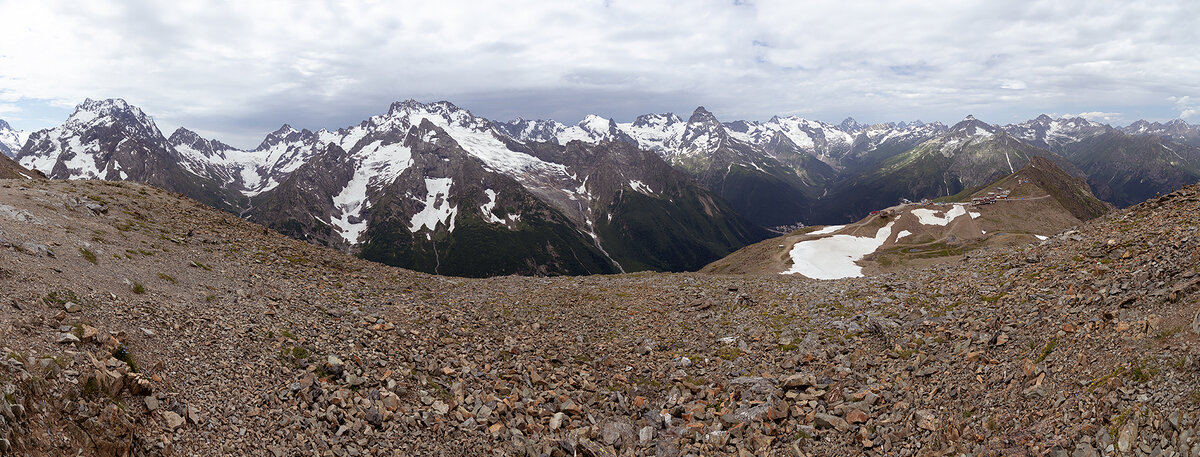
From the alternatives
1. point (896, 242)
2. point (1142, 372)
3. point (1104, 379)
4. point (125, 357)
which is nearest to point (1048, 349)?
point (1104, 379)

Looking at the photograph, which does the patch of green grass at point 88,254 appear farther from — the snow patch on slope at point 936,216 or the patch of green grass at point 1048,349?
the snow patch on slope at point 936,216

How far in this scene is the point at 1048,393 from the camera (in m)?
15.8

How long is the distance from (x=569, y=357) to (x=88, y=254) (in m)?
24.6

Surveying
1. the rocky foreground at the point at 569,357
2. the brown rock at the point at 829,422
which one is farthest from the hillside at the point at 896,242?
the brown rock at the point at 829,422

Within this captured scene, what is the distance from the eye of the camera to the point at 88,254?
24.8 metres

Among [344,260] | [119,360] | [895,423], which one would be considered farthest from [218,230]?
[895,423]

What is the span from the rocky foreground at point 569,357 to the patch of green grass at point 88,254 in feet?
0.42

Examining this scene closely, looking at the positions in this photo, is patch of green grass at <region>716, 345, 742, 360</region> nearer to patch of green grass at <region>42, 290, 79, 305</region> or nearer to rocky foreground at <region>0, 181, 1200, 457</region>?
rocky foreground at <region>0, 181, 1200, 457</region>

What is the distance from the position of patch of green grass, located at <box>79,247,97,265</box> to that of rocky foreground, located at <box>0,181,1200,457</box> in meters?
0.13

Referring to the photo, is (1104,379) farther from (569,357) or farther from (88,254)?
(88,254)

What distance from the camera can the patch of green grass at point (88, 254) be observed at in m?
24.2

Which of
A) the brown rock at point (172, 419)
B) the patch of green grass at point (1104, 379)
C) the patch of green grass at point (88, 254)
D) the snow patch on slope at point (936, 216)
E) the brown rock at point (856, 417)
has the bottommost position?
the snow patch on slope at point (936, 216)

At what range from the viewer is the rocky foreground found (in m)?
14.6

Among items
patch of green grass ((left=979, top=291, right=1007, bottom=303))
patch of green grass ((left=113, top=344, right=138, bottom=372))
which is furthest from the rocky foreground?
patch of green grass ((left=979, top=291, right=1007, bottom=303))
